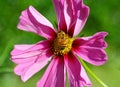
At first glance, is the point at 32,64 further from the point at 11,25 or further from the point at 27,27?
the point at 11,25

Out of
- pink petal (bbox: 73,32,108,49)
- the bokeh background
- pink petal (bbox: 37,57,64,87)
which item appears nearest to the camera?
pink petal (bbox: 73,32,108,49)

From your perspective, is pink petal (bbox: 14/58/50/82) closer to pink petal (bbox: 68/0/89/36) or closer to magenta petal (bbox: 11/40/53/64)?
magenta petal (bbox: 11/40/53/64)

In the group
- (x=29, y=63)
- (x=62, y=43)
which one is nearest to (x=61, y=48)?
(x=62, y=43)

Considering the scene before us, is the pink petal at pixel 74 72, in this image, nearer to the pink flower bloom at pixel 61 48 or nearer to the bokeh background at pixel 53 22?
the pink flower bloom at pixel 61 48

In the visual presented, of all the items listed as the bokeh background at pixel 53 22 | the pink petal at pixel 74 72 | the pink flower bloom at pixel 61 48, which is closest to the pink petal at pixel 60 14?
the pink flower bloom at pixel 61 48

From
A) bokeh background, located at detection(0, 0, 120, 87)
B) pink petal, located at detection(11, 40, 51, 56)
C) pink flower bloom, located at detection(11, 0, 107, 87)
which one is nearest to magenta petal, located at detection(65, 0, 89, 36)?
pink flower bloom, located at detection(11, 0, 107, 87)

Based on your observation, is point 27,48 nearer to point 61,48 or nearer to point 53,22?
point 61,48

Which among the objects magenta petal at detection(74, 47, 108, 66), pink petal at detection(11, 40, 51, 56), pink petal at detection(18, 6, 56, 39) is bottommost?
magenta petal at detection(74, 47, 108, 66)
